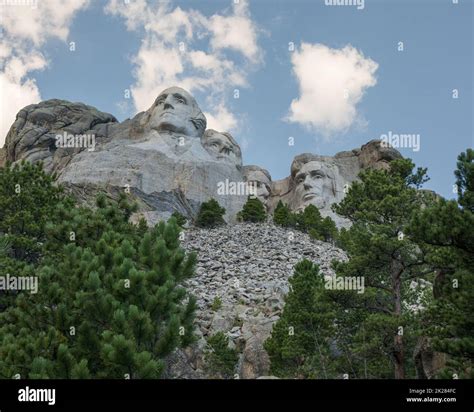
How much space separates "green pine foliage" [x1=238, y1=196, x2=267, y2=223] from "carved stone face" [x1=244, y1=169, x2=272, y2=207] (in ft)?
37.0

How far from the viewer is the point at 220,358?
67.6 feet

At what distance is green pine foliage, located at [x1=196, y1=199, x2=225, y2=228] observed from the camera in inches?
2021

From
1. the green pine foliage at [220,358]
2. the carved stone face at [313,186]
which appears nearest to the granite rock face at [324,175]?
the carved stone face at [313,186]

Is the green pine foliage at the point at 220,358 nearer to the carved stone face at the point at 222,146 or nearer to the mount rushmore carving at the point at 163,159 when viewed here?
the mount rushmore carving at the point at 163,159

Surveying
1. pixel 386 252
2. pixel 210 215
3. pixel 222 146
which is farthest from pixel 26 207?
pixel 222 146

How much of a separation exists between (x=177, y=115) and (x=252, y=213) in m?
16.3

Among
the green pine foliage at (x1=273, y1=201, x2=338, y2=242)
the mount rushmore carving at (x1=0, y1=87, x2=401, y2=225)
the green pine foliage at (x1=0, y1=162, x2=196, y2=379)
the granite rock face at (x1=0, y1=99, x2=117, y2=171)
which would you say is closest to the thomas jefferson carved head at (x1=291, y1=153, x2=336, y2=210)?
the mount rushmore carving at (x1=0, y1=87, x2=401, y2=225)

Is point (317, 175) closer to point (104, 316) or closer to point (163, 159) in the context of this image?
point (163, 159)

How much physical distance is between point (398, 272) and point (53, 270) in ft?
32.0

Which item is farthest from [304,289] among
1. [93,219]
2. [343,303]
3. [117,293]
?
[117,293]

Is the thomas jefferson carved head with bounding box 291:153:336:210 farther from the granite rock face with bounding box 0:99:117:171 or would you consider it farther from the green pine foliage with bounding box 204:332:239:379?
the green pine foliage with bounding box 204:332:239:379

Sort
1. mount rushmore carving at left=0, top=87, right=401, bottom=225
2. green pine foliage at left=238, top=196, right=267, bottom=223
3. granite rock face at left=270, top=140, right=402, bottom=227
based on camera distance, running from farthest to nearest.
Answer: granite rock face at left=270, top=140, right=402, bottom=227 < green pine foliage at left=238, top=196, right=267, bottom=223 < mount rushmore carving at left=0, top=87, right=401, bottom=225
